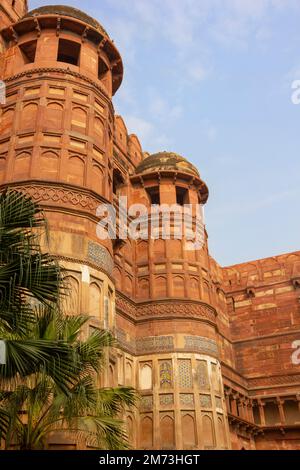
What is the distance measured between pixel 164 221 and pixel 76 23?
29.5ft

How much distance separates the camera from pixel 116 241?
1855 cm

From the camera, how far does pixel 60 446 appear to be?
11.2m

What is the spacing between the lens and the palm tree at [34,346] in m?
6.79

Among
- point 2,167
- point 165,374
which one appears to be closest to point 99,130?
point 2,167

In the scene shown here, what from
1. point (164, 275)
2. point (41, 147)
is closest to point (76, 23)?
point (41, 147)

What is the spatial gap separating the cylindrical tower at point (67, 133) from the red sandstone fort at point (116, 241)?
0.04 meters

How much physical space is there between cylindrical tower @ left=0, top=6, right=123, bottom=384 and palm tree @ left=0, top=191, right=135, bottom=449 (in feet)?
16.1

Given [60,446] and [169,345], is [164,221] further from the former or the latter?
[60,446]

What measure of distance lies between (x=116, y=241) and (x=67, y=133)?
14.4 feet

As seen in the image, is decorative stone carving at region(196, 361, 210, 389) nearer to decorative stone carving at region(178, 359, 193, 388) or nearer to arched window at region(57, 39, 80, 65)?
decorative stone carving at region(178, 359, 193, 388)

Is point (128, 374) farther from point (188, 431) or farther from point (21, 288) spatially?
point (21, 288)

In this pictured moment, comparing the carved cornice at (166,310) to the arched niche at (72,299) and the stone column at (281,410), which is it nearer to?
the arched niche at (72,299)

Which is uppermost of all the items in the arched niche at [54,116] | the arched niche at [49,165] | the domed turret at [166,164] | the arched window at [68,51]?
the arched window at [68,51]

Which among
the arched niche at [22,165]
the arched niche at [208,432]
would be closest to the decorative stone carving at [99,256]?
the arched niche at [22,165]
